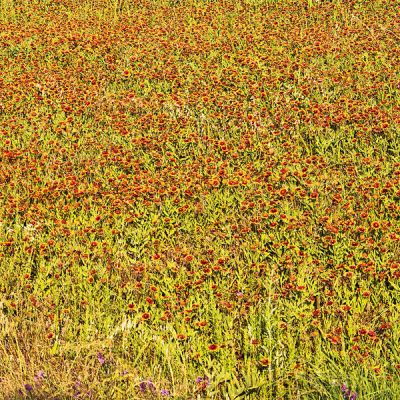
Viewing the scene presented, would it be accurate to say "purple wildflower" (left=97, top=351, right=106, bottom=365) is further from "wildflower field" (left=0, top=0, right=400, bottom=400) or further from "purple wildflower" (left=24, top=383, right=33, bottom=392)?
"purple wildflower" (left=24, top=383, right=33, bottom=392)

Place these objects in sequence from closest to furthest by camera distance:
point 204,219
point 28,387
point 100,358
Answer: point 28,387
point 100,358
point 204,219

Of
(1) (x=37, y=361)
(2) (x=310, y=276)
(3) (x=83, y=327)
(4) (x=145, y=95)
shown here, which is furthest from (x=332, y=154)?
(1) (x=37, y=361)

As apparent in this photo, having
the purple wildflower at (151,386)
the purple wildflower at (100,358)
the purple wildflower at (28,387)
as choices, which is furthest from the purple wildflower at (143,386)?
the purple wildflower at (28,387)

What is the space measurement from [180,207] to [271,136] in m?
1.72

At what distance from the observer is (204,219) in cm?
514

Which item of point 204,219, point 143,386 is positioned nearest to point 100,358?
point 143,386

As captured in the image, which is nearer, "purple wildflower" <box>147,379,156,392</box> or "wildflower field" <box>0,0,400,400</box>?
"purple wildflower" <box>147,379,156,392</box>

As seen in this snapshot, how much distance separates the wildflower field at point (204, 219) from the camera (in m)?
3.52

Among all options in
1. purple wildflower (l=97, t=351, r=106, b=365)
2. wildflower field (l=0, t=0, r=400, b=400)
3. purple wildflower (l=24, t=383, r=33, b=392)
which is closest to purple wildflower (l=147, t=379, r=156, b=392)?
wildflower field (l=0, t=0, r=400, b=400)

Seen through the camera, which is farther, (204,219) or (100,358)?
(204,219)

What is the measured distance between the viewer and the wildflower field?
139 inches

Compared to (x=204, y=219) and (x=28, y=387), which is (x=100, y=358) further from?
(x=204, y=219)

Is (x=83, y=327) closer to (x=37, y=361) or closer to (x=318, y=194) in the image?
(x=37, y=361)

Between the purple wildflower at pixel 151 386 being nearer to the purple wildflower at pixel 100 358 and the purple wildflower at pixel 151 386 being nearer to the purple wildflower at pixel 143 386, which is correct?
the purple wildflower at pixel 143 386
